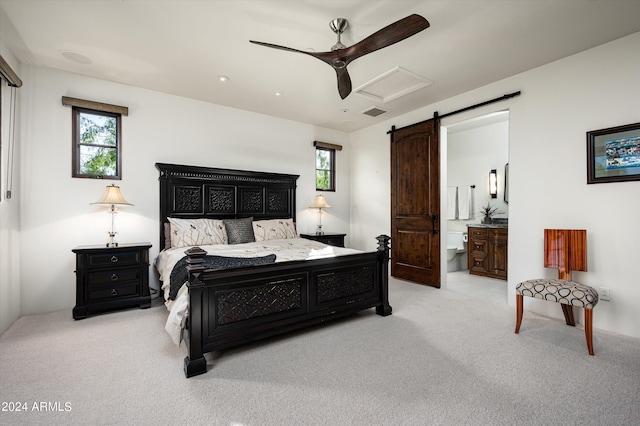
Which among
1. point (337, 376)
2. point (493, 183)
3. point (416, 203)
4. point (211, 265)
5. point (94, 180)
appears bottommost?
point (337, 376)

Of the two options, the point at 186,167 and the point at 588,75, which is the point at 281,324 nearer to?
the point at 186,167

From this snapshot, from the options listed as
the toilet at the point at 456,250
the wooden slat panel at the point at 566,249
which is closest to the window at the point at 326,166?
the toilet at the point at 456,250

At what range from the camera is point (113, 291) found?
10.7ft

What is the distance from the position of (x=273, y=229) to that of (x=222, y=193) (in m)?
0.96

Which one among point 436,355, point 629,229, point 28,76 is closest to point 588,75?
point 629,229

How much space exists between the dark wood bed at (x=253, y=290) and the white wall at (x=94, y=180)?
1.00 feet

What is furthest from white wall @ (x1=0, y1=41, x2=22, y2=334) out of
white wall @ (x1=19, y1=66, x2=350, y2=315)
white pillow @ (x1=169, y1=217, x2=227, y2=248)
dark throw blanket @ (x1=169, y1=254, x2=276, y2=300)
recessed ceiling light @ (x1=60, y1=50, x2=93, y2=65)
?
dark throw blanket @ (x1=169, y1=254, x2=276, y2=300)

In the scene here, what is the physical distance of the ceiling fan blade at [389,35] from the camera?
→ 1.96 metres

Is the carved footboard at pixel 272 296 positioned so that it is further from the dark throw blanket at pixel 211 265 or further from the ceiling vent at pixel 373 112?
the ceiling vent at pixel 373 112

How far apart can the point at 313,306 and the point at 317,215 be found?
9.70ft

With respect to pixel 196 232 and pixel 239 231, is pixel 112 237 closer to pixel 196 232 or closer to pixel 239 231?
pixel 196 232

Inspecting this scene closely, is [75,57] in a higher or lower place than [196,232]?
higher

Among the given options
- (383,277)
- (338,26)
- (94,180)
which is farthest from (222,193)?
(338,26)

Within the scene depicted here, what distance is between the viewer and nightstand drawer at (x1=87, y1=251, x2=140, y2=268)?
3.15 meters
